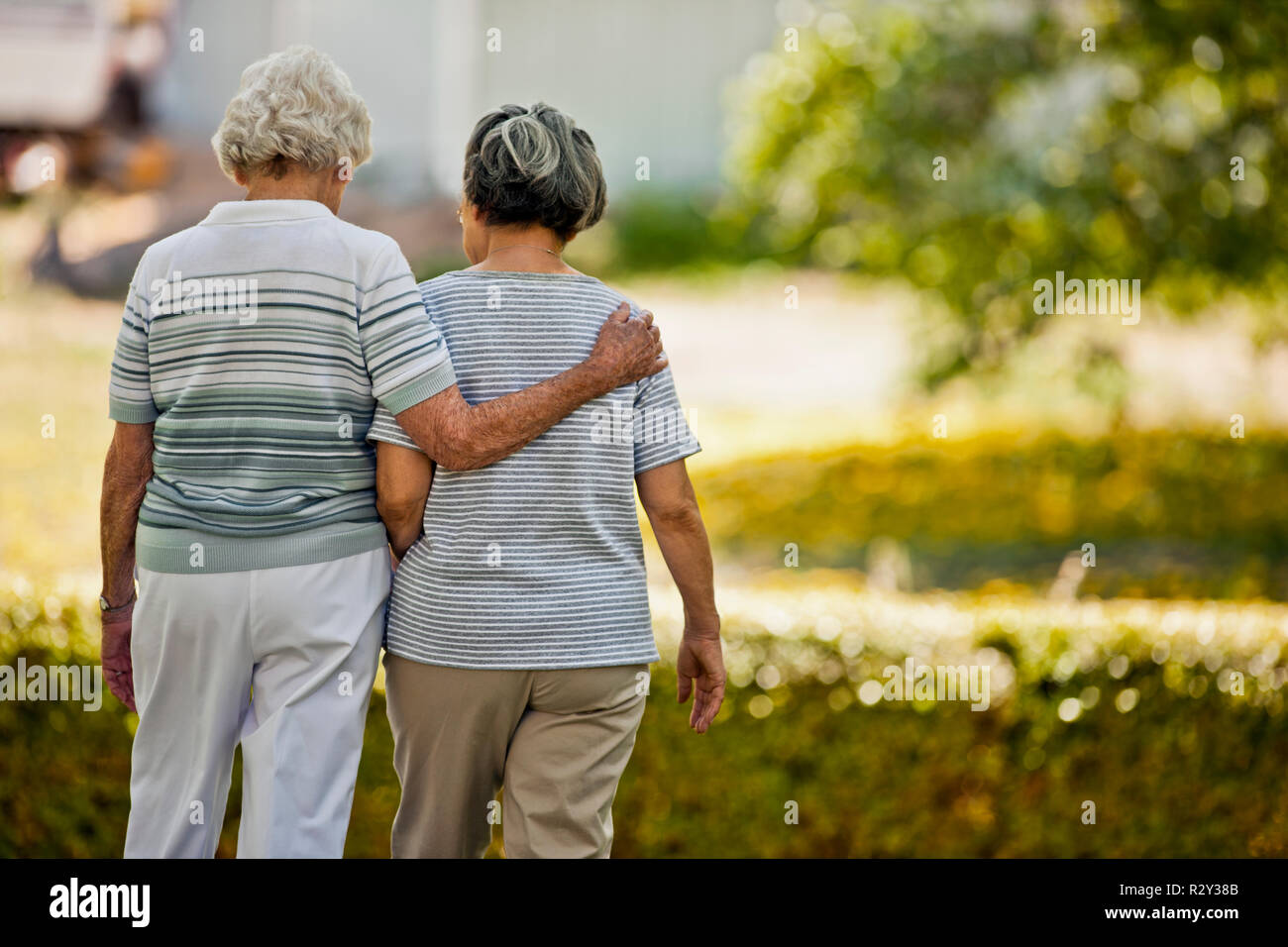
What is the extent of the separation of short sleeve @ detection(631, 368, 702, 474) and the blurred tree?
399 cm

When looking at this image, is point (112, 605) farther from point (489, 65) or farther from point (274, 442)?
point (489, 65)

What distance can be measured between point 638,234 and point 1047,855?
1121cm

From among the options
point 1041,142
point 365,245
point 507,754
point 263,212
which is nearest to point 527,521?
point 507,754

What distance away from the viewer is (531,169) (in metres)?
2.04

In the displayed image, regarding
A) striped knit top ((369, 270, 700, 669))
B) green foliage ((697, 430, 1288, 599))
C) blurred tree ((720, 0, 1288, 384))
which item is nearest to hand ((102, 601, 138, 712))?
striped knit top ((369, 270, 700, 669))

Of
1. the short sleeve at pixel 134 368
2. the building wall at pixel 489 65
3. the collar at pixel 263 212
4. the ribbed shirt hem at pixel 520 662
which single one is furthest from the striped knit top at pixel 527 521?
the building wall at pixel 489 65

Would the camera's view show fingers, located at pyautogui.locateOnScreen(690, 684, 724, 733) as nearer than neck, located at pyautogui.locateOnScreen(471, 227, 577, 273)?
No

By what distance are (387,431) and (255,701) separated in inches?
19.6

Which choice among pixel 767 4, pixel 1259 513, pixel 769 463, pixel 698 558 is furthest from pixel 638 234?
pixel 698 558

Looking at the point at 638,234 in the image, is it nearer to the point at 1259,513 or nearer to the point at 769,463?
the point at 769,463

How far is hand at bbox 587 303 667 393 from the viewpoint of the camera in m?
2.04

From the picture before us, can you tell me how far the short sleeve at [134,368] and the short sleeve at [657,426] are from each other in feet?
2.65

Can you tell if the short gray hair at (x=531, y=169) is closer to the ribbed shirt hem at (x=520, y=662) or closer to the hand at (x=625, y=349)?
the hand at (x=625, y=349)

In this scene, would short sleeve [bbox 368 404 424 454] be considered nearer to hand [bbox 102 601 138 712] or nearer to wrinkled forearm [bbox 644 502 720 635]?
wrinkled forearm [bbox 644 502 720 635]
